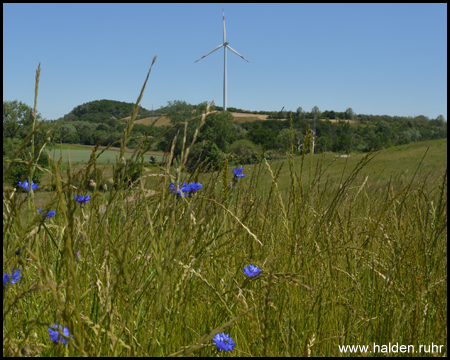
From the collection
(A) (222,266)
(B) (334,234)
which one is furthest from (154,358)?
(B) (334,234)

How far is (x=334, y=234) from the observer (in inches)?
71.5

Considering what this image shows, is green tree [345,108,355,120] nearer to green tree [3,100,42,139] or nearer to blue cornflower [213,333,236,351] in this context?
green tree [3,100,42,139]

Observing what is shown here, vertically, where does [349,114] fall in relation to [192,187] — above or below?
above

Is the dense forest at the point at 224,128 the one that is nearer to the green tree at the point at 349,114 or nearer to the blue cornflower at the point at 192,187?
the green tree at the point at 349,114

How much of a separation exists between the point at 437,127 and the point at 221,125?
59.2 metres

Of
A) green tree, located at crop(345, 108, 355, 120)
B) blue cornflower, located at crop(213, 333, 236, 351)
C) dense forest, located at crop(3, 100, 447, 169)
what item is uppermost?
green tree, located at crop(345, 108, 355, 120)

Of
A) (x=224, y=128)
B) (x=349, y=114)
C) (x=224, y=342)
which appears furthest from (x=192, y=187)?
(x=349, y=114)

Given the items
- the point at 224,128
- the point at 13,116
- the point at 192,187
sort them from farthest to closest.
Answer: the point at 224,128 < the point at 13,116 < the point at 192,187

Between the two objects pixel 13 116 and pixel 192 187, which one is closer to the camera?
pixel 192 187

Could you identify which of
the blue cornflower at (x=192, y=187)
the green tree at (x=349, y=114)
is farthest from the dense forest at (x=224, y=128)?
the blue cornflower at (x=192, y=187)

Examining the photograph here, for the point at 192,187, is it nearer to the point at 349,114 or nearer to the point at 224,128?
the point at 224,128

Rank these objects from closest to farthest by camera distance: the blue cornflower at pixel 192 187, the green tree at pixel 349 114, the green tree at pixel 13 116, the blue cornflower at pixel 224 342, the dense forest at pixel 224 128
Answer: the blue cornflower at pixel 224 342 → the blue cornflower at pixel 192 187 → the dense forest at pixel 224 128 → the green tree at pixel 13 116 → the green tree at pixel 349 114

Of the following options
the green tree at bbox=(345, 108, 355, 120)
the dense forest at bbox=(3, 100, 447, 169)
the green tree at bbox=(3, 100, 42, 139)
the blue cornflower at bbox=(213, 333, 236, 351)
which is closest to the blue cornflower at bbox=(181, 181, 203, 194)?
the blue cornflower at bbox=(213, 333, 236, 351)

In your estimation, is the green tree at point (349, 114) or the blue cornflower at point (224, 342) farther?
the green tree at point (349, 114)
